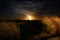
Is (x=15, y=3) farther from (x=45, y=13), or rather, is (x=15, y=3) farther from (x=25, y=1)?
(x=45, y=13)

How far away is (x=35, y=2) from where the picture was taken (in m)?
1.50

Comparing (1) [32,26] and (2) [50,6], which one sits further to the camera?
(2) [50,6]

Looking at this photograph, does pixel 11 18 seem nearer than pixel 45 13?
Yes

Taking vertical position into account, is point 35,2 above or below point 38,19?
above

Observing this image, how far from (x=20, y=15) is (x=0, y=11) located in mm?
226

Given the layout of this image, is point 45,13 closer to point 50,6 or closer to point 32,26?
point 50,6

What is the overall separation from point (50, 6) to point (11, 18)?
1.61 feet

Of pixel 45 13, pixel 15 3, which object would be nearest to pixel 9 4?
pixel 15 3

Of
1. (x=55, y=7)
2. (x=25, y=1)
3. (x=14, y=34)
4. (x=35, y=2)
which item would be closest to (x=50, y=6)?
(x=55, y=7)

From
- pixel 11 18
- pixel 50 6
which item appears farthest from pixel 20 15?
pixel 50 6

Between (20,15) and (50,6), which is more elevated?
(50,6)

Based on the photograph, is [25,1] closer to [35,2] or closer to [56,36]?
[35,2]

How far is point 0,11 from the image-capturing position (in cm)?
142

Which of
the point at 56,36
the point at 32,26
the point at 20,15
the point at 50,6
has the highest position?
the point at 50,6
